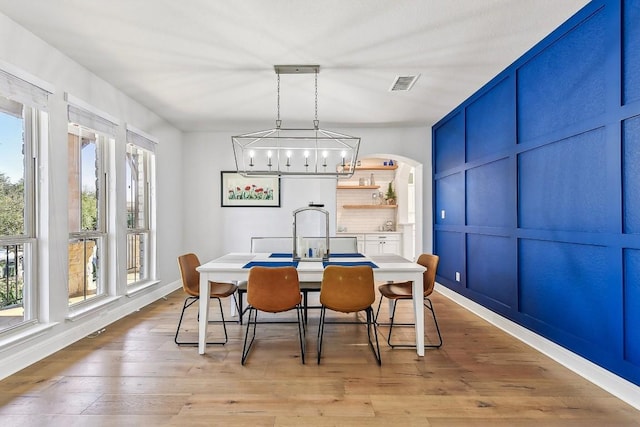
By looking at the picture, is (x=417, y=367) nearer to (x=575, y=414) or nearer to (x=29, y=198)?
(x=575, y=414)

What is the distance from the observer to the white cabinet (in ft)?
25.1

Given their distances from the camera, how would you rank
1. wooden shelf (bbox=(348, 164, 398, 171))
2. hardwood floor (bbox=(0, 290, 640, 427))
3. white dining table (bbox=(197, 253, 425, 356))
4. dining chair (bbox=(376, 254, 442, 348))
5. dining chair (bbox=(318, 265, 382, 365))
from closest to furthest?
1. hardwood floor (bbox=(0, 290, 640, 427))
2. dining chair (bbox=(318, 265, 382, 365))
3. white dining table (bbox=(197, 253, 425, 356))
4. dining chair (bbox=(376, 254, 442, 348))
5. wooden shelf (bbox=(348, 164, 398, 171))

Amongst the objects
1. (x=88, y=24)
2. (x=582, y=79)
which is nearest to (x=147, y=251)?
(x=88, y=24)

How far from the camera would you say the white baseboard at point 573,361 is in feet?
7.35

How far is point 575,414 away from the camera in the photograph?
2.12 meters

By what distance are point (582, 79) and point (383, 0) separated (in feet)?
5.23

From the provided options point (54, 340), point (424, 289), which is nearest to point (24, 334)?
point (54, 340)

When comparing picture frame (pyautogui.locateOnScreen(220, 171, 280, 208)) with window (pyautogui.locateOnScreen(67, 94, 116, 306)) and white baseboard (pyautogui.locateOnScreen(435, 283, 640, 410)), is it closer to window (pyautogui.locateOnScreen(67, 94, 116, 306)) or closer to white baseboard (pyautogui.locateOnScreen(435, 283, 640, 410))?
window (pyautogui.locateOnScreen(67, 94, 116, 306))

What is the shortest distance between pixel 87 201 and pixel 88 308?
1.12 metres

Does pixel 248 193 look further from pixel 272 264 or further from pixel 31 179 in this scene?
pixel 31 179

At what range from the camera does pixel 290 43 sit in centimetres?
305

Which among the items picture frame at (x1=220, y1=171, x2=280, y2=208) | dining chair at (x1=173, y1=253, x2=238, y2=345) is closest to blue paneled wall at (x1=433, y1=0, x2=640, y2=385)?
dining chair at (x1=173, y1=253, x2=238, y2=345)

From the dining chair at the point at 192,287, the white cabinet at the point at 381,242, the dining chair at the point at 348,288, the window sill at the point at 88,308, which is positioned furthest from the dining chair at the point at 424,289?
the white cabinet at the point at 381,242

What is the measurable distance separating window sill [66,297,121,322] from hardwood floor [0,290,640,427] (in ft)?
0.85
